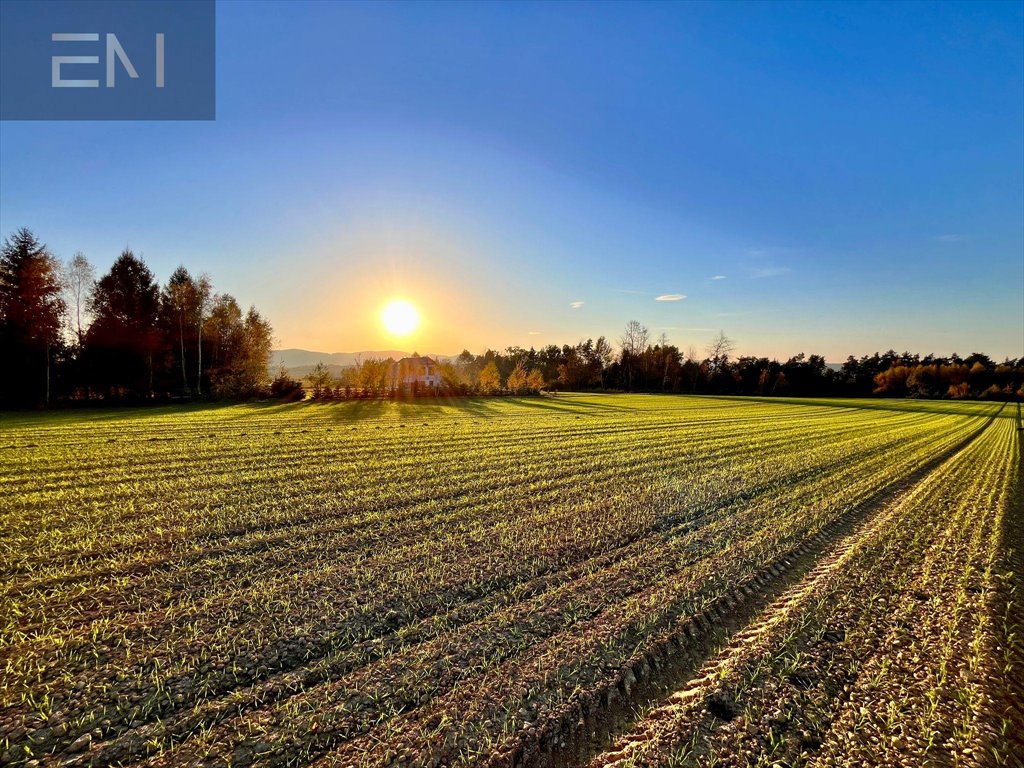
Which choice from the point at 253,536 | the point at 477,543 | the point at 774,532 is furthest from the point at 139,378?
the point at 774,532

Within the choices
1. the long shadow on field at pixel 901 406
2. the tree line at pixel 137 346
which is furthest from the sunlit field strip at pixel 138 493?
the long shadow on field at pixel 901 406

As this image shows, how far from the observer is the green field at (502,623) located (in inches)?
117

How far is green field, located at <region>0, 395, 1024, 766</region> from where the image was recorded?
2.96 metres

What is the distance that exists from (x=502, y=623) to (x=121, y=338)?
4417 centimetres

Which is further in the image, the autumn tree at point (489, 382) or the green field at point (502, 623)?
the autumn tree at point (489, 382)

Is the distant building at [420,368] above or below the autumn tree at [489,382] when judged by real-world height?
above

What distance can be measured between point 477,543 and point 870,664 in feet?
15.5

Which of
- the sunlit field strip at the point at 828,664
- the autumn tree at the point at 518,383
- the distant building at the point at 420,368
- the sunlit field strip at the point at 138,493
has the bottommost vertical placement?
the sunlit field strip at the point at 828,664

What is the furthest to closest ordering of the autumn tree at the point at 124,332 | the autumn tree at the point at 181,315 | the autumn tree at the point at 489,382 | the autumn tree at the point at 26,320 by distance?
the autumn tree at the point at 489,382, the autumn tree at the point at 181,315, the autumn tree at the point at 124,332, the autumn tree at the point at 26,320

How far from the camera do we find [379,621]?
429cm

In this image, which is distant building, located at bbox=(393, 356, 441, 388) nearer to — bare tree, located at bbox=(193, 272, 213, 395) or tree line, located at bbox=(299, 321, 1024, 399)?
tree line, located at bbox=(299, 321, 1024, 399)

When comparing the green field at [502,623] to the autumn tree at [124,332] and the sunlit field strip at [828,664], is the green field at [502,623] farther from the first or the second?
the autumn tree at [124,332]

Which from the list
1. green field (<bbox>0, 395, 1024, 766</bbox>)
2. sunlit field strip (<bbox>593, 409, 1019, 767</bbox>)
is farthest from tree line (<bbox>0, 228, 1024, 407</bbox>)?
sunlit field strip (<bbox>593, 409, 1019, 767</bbox>)

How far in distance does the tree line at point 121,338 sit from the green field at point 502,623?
2939 cm
